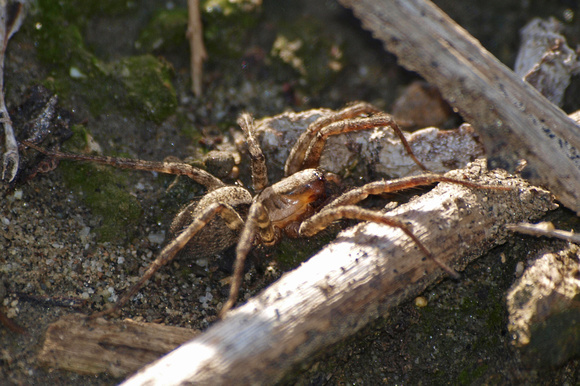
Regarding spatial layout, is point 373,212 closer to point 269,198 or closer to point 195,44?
point 269,198

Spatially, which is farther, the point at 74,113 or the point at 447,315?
the point at 74,113

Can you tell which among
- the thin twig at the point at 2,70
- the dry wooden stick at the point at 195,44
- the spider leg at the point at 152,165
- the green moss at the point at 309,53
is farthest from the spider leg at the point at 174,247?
the green moss at the point at 309,53

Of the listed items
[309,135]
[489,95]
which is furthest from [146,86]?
[489,95]

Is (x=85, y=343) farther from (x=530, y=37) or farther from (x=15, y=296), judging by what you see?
(x=530, y=37)

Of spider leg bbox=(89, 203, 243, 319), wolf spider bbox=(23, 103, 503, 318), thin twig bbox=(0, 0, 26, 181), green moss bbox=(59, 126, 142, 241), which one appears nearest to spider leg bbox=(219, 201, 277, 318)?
wolf spider bbox=(23, 103, 503, 318)

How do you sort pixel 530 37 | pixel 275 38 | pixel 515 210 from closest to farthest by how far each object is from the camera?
pixel 515 210 → pixel 530 37 → pixel 275 38

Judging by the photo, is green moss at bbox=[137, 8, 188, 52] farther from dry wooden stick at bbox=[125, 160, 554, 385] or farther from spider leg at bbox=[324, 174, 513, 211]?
dry wooden stick at bbox=[125, 160, 554, 385]

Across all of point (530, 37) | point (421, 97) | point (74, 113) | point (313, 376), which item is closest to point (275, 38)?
point (421, 97)
